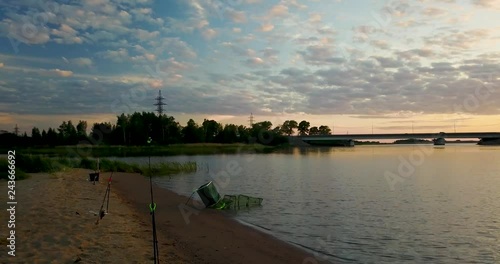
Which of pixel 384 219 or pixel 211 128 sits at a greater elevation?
pixel 211 128

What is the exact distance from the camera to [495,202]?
2591 centimetres

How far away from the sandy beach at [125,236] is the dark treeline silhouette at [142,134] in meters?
115

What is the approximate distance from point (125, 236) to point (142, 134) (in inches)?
5777

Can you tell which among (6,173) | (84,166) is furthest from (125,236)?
(84,166)

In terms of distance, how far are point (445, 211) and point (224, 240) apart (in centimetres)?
1443

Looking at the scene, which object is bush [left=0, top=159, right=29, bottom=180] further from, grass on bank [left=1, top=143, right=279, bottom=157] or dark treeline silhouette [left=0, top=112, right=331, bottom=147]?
dark treeline silhouette [left=0, top=112, right=331, bottom=147]

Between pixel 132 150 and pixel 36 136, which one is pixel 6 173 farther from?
pixel 36 136

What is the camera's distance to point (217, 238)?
15344 mm

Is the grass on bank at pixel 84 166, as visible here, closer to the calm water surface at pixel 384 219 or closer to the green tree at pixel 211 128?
the calm water surface at pixel 384 219

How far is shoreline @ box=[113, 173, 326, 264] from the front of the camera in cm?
1296

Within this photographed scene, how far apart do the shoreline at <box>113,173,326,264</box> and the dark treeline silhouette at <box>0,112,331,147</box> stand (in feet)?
377

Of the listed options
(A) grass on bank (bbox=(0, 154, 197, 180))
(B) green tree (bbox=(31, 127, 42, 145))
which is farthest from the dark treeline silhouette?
(A) grass on bank (bbox=(0, 154, 197, 180))

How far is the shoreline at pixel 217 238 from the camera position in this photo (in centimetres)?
1296

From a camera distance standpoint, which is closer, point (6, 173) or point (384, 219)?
point (384, 219)
